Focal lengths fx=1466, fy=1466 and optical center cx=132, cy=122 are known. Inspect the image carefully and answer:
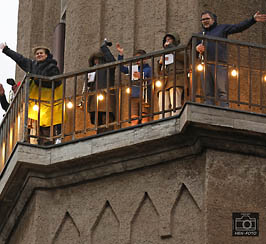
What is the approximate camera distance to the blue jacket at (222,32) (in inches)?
719

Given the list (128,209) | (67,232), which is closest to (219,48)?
(128,209)

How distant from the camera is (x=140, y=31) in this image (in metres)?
20.6

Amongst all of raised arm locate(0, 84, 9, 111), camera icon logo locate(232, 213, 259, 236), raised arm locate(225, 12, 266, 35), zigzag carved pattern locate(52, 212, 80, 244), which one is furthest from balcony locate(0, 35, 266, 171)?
camera icon logo locate(232, 213, 259, 236)

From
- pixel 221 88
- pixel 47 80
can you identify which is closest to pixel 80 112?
pixel 47 80

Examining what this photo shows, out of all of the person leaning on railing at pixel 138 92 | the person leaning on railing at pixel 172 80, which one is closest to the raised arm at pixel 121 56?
the person leaning on railing at pixel 138 92

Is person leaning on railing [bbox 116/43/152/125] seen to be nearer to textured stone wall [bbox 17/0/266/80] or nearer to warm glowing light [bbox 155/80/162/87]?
warm glowing light [bbox 155/80/162/87]

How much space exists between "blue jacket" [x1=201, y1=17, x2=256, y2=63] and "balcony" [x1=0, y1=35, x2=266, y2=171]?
8cm

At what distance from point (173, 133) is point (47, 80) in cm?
219

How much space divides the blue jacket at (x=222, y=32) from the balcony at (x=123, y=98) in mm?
78

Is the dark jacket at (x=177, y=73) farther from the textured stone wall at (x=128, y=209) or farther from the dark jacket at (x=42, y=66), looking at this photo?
the dark jacket at (x=42, y=66)

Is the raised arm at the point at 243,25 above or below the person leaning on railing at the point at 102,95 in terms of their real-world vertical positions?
above

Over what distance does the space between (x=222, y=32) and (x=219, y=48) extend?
0.37m

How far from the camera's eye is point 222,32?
1867 cm

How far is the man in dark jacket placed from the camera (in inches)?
711
